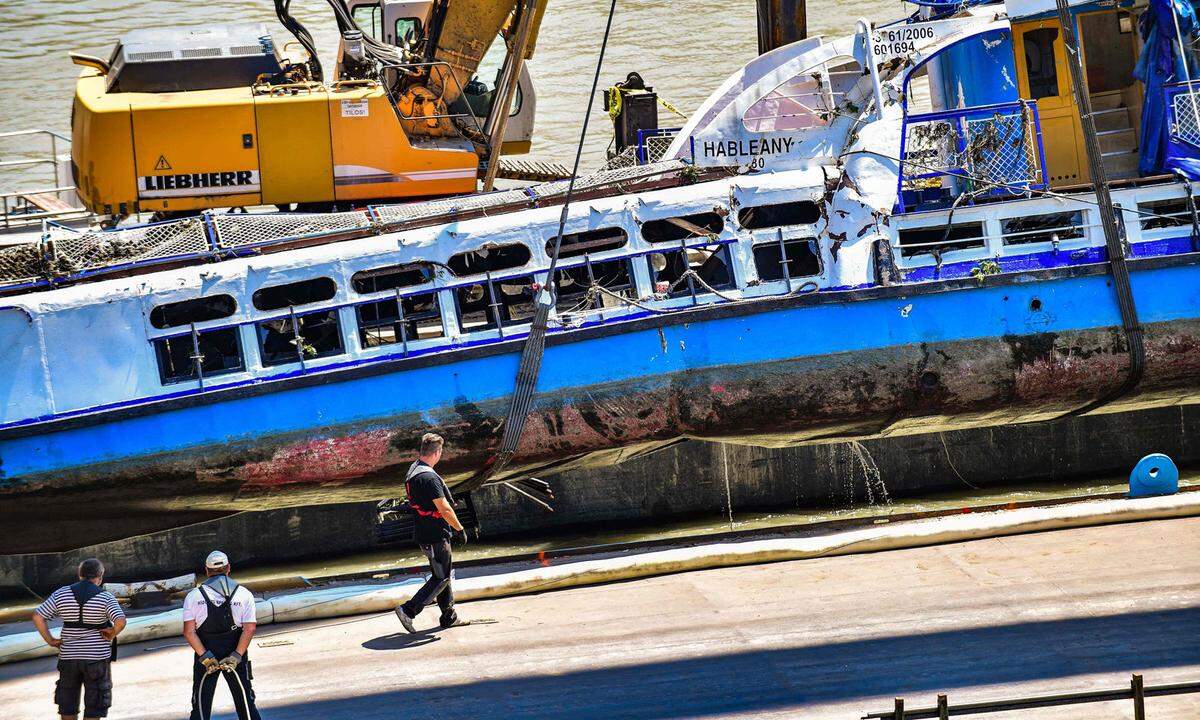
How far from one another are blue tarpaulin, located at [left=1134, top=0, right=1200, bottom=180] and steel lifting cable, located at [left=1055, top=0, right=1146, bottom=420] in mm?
811

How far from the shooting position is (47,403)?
38.5ft

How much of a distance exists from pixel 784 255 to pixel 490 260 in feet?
10.0

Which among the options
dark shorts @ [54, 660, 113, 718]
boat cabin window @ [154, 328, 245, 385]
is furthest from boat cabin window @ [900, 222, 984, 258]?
dark shorts @ [54, 660, 113, 718]

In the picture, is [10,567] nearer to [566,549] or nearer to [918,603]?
[566,549]

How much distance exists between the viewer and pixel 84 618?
860 centimetres

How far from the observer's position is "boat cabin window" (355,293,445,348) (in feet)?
40.6

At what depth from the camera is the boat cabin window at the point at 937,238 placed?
1295 cm

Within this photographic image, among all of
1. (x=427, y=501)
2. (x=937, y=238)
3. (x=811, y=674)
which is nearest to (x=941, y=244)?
(x=937, y=238)

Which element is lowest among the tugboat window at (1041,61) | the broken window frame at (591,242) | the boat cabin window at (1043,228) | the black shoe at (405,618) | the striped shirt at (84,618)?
the black shoe at (405,618)

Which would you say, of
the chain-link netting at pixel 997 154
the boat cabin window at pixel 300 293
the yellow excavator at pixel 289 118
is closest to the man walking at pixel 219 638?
the boat cabin window at pixel 300 293

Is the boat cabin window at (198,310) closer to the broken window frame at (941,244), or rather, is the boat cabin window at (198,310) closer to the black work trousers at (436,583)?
the black work trousers at (436,583)

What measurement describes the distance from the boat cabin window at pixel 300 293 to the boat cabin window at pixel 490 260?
48.5 inches

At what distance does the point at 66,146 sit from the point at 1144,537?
2242 centimetres

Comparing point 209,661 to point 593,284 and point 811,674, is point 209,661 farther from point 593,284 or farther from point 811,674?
point 593,284
